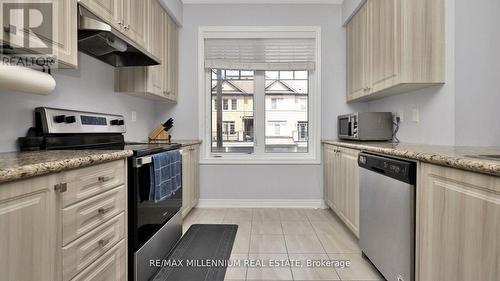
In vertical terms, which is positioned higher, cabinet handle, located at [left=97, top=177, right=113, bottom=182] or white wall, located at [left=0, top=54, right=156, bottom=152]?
white wall, located at [left=0, top=54, right=156, bottom=152]

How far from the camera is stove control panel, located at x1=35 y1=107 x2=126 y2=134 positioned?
1.71 metres

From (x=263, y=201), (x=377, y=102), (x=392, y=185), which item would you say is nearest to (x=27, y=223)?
(x=392, y=185)

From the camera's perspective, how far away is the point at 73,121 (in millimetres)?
1938

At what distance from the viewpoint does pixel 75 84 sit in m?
2.11

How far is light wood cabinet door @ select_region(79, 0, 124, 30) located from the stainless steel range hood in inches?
1.3

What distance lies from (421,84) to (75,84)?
264 cm

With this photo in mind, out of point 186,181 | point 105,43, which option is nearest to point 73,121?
point 105,43

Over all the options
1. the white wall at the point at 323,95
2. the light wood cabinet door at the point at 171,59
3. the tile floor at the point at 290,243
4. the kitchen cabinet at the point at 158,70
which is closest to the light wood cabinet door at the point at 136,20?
the kitchen cabinet at the point at 158,70

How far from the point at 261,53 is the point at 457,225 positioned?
311 cm

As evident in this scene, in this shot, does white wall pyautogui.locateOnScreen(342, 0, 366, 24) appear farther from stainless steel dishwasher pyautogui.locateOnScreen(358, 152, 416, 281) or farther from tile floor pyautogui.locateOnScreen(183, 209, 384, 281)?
tile floor pyautogui.locateOnScreen(183, 209, 384, 281)

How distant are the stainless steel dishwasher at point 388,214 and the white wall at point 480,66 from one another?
2.33ft

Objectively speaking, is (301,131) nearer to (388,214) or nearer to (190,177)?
(190,177)

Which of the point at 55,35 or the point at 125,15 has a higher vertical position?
the point at 125,15

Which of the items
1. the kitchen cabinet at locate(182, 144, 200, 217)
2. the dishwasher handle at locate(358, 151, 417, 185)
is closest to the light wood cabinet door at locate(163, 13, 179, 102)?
the kitchen cabinet at locate(182, 144, 200, 217)
